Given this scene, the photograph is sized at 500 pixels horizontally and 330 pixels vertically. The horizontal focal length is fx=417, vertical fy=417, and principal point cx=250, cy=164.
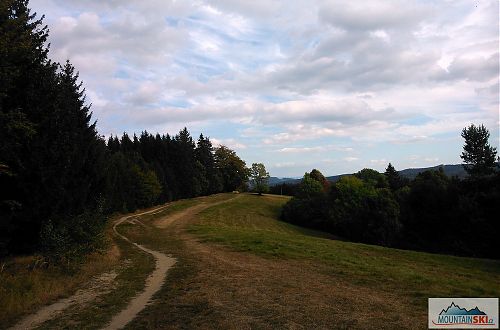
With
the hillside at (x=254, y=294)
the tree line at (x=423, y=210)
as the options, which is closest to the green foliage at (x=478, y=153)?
the tree line at (x=423, y=210)

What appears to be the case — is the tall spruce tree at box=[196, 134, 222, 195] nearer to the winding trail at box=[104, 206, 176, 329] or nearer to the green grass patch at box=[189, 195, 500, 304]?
the green grass patch at box=[189, 195, 500, 304]

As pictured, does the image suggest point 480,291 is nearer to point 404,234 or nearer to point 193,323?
point 193,323

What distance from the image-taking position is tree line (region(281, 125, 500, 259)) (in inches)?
2004

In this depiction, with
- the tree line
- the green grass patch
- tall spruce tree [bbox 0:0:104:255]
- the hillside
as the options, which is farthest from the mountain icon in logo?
the tree line

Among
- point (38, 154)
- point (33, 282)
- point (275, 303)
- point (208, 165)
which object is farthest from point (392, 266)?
point (208, 165)

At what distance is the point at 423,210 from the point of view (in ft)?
190

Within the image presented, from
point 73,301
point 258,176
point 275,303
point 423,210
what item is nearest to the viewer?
point 275,303

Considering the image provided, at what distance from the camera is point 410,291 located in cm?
1317

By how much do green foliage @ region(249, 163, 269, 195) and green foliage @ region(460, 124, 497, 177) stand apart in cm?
6528

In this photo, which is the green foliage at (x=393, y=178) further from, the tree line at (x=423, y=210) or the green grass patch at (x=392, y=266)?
the green grass patch at (x=392, y=266)

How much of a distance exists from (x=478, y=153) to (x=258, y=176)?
7141 centimetres

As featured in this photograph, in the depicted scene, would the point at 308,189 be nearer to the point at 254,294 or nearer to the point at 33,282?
the point at 254,294

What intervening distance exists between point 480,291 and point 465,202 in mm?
42182

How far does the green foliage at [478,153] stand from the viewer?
2824 inches
